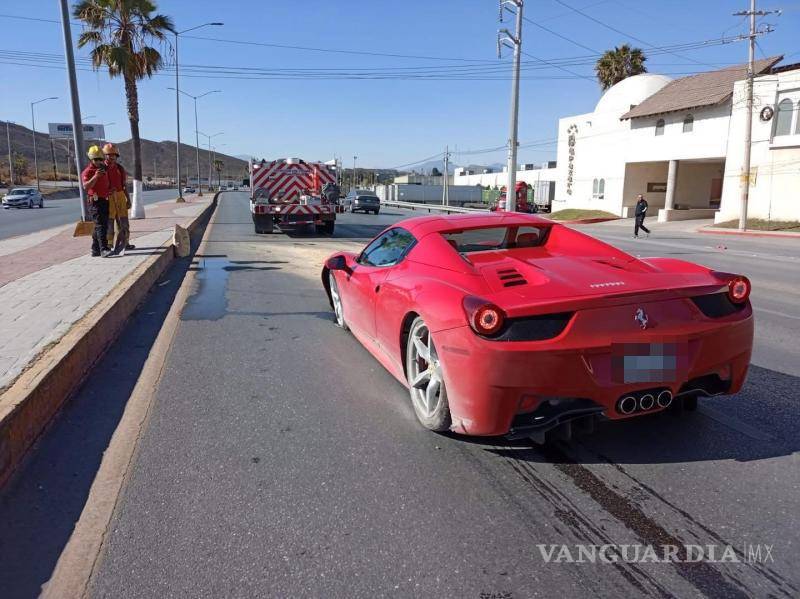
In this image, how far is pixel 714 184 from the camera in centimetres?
3772

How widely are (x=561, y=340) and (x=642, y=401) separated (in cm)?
60

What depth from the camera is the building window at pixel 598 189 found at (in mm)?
39594

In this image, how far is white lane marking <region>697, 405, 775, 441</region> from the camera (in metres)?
3.74

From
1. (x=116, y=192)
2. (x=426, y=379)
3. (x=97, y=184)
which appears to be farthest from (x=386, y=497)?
(x=116, y=192)

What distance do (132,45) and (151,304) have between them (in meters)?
21.7

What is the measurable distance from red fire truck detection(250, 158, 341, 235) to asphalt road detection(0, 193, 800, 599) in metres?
13.9

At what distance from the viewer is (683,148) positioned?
33281mm

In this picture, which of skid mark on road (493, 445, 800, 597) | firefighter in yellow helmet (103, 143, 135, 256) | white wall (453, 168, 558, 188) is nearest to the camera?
skid mark on road (493, 445, 800, 597)

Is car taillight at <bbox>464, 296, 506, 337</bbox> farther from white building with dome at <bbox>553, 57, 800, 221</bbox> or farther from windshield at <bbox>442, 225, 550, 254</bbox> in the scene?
white building with dome at <bbox>553, 57, 800, 221</bbox>

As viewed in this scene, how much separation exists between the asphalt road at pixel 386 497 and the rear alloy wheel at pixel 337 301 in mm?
1468

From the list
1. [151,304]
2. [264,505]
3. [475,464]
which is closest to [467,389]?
[475,464]

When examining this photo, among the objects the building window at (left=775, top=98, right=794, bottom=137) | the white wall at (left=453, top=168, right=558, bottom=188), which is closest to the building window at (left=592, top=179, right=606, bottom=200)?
the white wall at (left=453, top=168, right=558, bottom=188)

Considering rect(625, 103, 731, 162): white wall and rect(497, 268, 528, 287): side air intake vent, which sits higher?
rect(625, 103, 731, 162): white wall

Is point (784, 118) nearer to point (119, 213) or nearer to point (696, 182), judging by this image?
point (696, 182)
